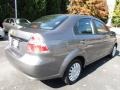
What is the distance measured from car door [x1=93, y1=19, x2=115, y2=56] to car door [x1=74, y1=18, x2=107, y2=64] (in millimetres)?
180

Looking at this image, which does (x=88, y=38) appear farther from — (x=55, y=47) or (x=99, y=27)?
(x=55, y=47)

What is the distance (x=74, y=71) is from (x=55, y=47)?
1093mm

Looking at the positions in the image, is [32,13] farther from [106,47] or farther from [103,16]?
[106,47]

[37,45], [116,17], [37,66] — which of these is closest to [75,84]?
[37,66]

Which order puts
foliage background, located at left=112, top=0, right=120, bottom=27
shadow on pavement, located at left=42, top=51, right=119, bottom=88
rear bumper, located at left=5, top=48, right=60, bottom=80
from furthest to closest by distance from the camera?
→ foliage background, located at left=112, top=0, right=120, bottom=27 → shadow on pavement, located at left=42, top=51, right=119, bottom=88 → rear bumper, located at left=5, top=48, right=60, bottom=80

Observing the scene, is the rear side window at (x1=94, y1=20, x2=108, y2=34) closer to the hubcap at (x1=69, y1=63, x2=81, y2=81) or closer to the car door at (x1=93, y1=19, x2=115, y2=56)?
the car door at (x1=93, y1=19, x2=115, y2=56)

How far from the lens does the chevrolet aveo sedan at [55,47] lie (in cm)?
422

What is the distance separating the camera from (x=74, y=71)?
5137 mm

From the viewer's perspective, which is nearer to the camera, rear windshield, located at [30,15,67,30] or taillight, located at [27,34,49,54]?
taillight, located at [27,34,49,54]

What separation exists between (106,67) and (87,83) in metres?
1.60

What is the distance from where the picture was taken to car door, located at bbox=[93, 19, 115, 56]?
5991 millimetres

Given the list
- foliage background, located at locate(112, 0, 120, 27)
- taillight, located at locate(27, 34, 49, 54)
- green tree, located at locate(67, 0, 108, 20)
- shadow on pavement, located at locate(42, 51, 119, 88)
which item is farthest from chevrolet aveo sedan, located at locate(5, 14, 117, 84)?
foliage background, located at locate(112, 0, 120, 27)

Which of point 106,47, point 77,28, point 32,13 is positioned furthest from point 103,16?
point 77,28

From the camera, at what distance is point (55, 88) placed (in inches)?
189
